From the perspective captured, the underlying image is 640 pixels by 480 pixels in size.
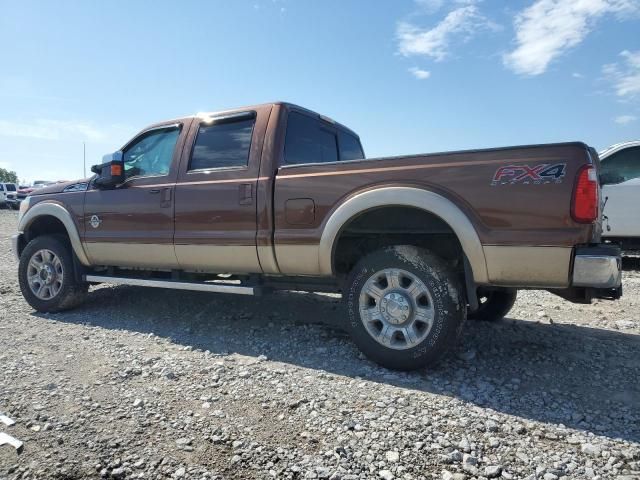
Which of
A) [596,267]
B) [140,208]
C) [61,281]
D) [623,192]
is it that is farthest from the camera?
[623,192]

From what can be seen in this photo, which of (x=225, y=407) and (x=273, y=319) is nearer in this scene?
(x=225, y=407)

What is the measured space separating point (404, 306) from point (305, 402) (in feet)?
3.27

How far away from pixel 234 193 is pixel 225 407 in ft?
6.27

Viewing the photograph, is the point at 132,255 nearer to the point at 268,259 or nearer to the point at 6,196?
the point at 268,259

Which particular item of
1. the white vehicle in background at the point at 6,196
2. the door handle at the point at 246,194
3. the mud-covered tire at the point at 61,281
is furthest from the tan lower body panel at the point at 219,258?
the white vehicle in background at the point at 6,196

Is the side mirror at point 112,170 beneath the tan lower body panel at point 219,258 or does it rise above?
above

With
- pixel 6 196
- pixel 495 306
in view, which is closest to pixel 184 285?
pixel 495 306

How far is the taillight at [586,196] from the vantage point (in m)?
2.90

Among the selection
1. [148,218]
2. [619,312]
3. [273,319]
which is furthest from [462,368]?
[148,218]

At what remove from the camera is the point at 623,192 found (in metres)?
7.95

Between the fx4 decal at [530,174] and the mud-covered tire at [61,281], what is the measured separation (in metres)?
4.64

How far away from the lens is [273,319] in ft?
16.1

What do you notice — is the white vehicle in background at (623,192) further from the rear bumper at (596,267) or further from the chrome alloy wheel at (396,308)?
the chrome alloy wheel at (396,308)

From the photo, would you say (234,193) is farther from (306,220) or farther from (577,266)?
(577,266)
